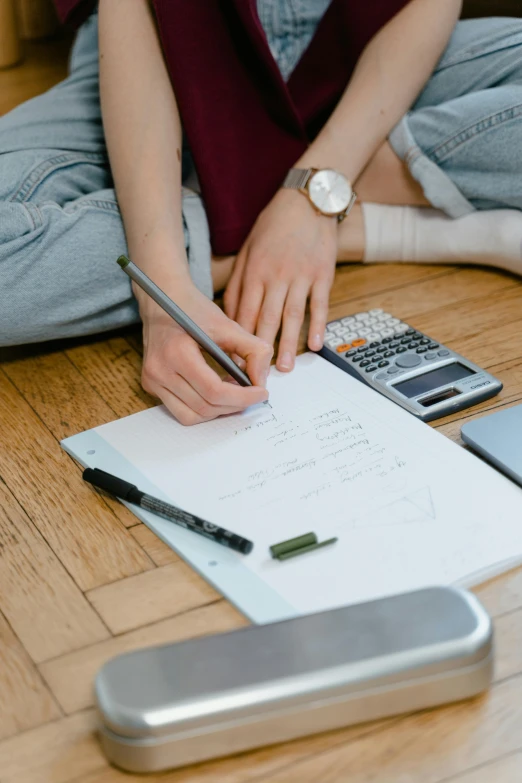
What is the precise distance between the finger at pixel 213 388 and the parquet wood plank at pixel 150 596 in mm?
158

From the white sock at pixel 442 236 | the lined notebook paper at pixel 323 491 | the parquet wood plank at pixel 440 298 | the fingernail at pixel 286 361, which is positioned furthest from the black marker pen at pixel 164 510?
the white sock at pixel 442 236

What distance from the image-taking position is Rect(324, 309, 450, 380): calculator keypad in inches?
33.2

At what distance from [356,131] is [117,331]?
1.19 feet

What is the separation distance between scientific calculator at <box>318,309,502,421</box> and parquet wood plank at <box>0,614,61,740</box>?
1.28 feet

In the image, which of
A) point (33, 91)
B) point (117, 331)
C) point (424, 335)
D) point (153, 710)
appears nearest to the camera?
point (153, 710)

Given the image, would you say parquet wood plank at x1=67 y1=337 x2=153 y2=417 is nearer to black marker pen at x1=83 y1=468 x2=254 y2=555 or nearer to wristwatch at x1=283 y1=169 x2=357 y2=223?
black marker pen at x1=83 y1=468 x2=254 y2=555

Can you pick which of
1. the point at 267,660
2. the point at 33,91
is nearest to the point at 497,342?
the point at 267,660

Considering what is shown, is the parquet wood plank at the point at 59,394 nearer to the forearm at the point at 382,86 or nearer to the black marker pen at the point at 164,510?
the black marker pen at the point at 164,510

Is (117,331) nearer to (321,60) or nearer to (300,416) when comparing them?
(300,416)

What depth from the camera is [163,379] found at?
0.78 metres

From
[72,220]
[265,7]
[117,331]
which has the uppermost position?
[265,7]

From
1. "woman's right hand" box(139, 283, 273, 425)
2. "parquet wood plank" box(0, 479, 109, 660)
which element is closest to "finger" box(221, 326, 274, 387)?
"woman's right hand" box(139, 283, 273, 425)

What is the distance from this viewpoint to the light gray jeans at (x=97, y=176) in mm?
880

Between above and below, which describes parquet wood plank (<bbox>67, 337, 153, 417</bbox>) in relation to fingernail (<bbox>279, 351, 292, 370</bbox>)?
below
